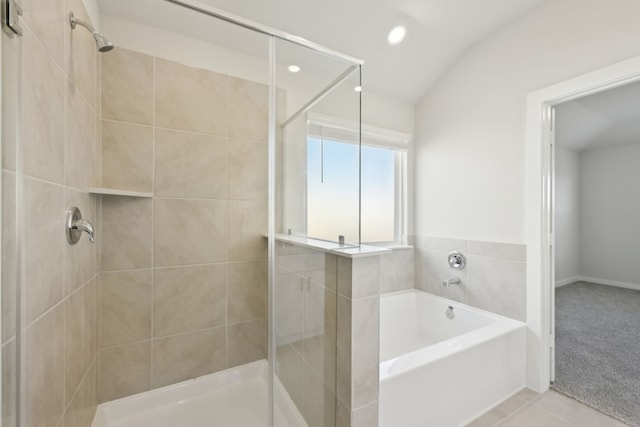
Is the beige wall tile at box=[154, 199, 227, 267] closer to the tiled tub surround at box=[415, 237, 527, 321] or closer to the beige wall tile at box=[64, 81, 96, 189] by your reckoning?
the beige wall tile at box=[64, 81, 96, 189]

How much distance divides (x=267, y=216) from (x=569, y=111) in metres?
3.85

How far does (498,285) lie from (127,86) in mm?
2763

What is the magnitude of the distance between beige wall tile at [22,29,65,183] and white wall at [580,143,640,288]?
644cm

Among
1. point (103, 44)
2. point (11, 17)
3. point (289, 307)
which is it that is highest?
point (103, 44)

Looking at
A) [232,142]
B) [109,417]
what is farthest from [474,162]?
[109,417]

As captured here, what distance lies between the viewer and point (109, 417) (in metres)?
1.42

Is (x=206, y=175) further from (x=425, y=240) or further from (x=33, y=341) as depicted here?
(x=425, y=240)

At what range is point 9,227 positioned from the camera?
0.66 metres

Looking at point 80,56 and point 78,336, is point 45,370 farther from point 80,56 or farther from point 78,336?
point 80,56

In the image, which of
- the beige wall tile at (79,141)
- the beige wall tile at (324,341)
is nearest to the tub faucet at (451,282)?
the beige wall tile at (324,341)

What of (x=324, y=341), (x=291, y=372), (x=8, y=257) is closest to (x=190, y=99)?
(x=8, y=257)

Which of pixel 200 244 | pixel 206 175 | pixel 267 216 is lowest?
pixel 200 244

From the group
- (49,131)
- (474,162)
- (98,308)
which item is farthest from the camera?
(474,162)

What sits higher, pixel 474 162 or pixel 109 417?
pixel 474 162
